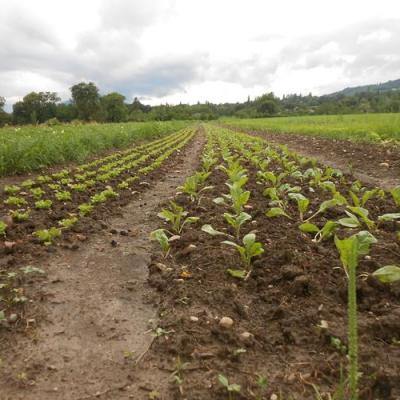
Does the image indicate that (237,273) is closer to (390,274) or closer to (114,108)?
(390,274)

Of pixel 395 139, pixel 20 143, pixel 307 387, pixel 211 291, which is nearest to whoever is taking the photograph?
pixel 307 387

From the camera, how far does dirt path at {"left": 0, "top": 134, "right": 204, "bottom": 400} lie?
5.92ft

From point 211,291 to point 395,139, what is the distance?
1033 cm

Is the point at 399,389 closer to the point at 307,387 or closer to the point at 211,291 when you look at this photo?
the point at 307,387

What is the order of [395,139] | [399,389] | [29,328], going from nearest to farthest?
1. [399,389]
2. [29,328]
3. [395,139]

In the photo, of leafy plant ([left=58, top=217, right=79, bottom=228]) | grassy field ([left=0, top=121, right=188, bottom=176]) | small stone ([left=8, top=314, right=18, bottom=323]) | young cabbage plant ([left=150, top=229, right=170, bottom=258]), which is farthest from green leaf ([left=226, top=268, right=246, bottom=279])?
grassy field ([left=0, top=121, right=188, bottom=176])

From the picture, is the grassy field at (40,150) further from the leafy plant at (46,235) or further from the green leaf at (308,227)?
the green leaf at (308,227)

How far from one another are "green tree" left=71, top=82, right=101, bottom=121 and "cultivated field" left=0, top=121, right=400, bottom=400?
69488 mm

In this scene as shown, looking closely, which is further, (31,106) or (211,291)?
(31,106)

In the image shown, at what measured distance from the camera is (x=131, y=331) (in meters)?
2.28

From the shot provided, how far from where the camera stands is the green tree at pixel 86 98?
6888cm

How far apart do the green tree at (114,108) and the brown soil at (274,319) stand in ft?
225

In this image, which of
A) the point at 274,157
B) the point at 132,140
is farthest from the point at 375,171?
the point at 132,140

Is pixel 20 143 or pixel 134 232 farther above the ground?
pixel 20 143
